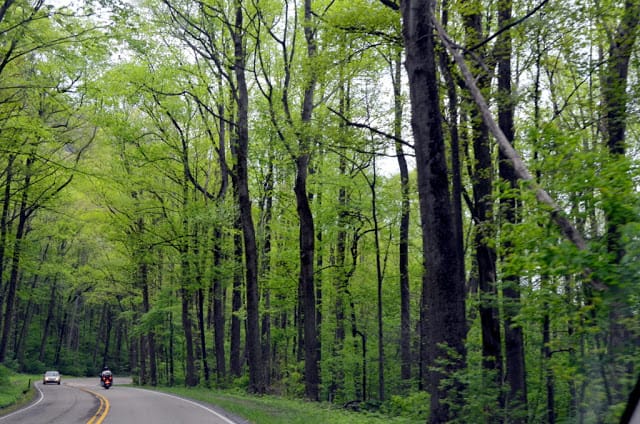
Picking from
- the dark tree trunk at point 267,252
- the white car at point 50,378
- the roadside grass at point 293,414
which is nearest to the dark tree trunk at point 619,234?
the roadside grass at point 293,414

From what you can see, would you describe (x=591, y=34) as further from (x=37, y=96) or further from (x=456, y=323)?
(x=37, y=96)

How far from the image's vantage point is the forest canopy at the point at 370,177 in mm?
6508

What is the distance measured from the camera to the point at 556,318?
6527mm

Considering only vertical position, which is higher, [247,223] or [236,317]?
[247,223]

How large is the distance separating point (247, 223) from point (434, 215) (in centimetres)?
1372

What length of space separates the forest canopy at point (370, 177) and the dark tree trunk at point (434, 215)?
0.12 ft

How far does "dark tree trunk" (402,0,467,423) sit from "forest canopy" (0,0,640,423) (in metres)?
0.04

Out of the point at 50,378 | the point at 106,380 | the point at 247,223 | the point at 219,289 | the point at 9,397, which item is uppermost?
the point at 247,223

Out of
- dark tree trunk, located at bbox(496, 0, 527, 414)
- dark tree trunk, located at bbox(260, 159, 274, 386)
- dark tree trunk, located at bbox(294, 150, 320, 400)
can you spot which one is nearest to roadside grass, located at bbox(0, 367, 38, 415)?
dark tree trunk, located at bbox(294, 150, 320, 400)

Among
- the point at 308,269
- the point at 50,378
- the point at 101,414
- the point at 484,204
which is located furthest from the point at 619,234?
the point at 50,378

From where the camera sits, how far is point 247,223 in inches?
855

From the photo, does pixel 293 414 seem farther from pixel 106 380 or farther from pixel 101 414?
pixel 106 380

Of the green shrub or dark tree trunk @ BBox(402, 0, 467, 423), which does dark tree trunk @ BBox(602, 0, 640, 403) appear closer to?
dark tree trunk @ BBox(402, 0, 467, 423)

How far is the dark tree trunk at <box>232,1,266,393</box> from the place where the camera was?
796 inches
